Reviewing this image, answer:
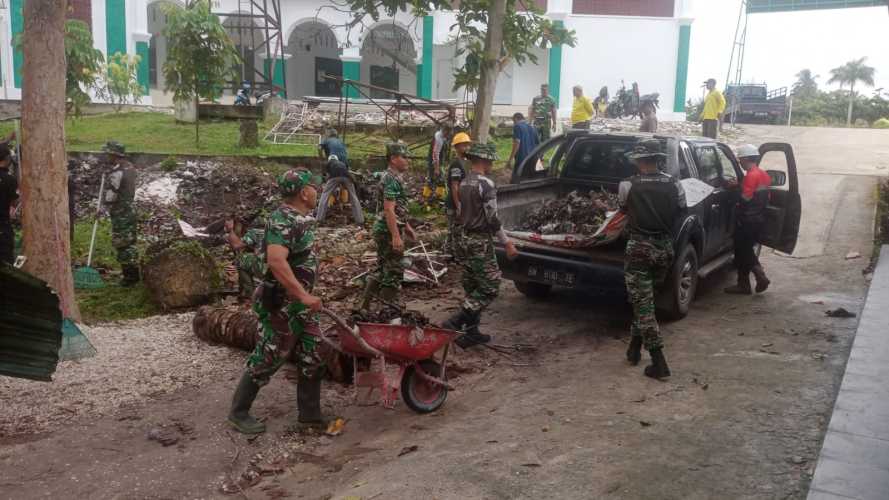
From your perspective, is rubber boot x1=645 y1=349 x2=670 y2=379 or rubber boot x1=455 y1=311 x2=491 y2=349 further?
rubber boot x1=455 y1=311 x2=491 y2=349

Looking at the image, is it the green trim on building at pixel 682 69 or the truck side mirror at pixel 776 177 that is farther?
the green trim on building at pixel 682 69

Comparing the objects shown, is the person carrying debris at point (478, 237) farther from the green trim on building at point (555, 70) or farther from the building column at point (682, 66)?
the building column at point (682, 66)

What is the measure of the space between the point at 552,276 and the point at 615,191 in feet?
5.32

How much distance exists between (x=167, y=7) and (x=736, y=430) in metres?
15.2

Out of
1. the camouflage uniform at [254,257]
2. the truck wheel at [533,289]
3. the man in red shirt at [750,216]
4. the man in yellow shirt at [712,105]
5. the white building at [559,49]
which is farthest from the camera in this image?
the white building at [559,49]

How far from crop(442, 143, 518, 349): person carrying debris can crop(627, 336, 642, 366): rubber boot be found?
1.17 m

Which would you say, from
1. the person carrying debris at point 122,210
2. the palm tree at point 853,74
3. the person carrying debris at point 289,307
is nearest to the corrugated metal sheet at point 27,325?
the person carrying debris at point 289,307

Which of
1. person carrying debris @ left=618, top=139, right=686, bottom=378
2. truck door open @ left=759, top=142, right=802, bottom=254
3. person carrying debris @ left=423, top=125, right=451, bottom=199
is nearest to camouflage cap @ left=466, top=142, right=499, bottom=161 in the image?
person carrying debris @ left=618, top=139, right=686, bottom=378

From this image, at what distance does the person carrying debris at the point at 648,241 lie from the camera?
230 inches

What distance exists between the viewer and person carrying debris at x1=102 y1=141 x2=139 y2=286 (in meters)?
8.66

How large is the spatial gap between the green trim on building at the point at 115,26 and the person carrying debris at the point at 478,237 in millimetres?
19772

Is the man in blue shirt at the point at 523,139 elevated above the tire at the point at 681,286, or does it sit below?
above

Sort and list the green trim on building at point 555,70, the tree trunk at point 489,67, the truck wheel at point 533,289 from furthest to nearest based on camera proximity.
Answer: the green trim on building at point 555,70 < the tree trunk at point 489,67 < the truck wheel at point 533,289

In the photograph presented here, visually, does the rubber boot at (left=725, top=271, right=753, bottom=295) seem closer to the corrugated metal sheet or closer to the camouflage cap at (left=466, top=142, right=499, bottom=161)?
the camouflage cap at (left=466, top=142, right=499, bottom=161)
